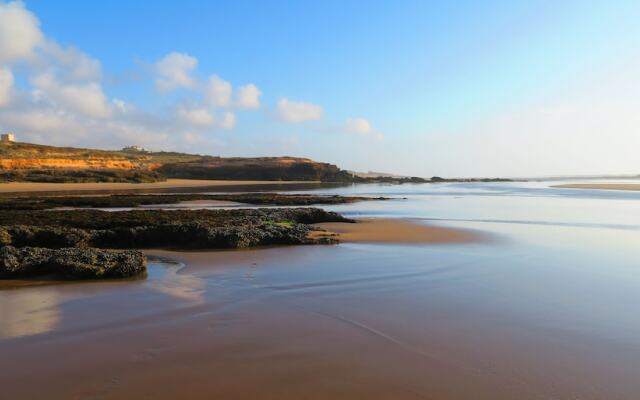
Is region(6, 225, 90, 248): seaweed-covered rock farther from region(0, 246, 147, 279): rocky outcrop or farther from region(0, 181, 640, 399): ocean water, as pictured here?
region(0, 181, 640, 399): ocean water

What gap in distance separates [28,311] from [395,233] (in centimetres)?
907

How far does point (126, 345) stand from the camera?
13.4ft

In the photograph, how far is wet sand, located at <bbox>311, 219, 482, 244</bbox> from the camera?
36.9 ft

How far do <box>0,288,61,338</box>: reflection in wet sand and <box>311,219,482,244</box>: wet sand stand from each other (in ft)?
21.4

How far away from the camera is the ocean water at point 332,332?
3373 millimetres

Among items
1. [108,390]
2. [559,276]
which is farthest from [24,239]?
[559,276]

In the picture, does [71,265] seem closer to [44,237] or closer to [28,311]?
[28,311]

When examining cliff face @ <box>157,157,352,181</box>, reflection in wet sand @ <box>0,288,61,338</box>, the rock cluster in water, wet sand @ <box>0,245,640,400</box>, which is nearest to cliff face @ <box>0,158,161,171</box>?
cliff face @ <box>157,157,352,181</box>

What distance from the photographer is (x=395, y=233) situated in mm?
12438

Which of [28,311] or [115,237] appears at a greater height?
[115,237]

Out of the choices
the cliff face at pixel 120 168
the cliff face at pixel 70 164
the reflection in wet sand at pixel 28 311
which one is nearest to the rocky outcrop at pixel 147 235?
the reflection in wet sand at pixel 28 311

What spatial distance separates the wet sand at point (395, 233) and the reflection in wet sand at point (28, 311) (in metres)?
6.51

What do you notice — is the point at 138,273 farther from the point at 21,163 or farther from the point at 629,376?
the point at 21,163

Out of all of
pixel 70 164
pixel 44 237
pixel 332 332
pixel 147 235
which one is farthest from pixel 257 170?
pixel 332 332
